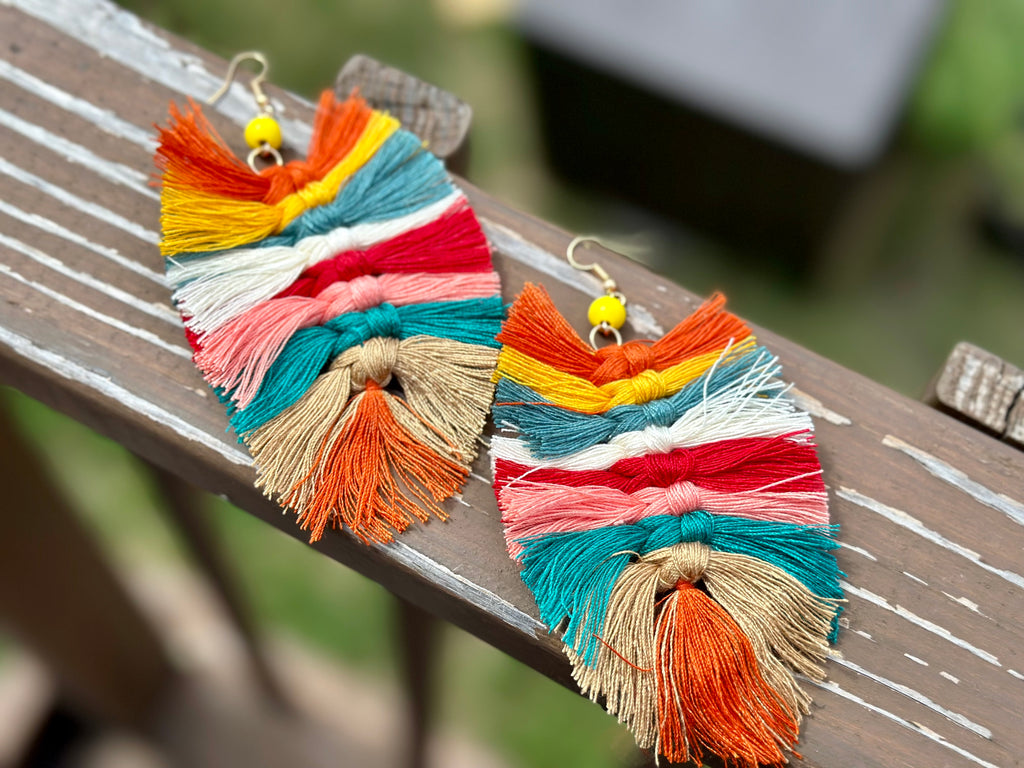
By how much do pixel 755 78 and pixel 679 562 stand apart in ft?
4.40

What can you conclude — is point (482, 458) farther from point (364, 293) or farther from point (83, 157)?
point (83, 157)

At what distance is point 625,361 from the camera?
2.15ft

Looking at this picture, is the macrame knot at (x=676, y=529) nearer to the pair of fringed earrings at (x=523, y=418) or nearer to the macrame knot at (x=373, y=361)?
the pair of fringed earrings at (x=523, y=418)

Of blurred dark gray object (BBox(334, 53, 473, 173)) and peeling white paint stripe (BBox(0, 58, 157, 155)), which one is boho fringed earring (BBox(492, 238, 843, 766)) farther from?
peeling white paint stripe (BBox(0, 58, 157, 155))

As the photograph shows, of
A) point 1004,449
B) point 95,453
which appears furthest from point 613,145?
point 1004,449

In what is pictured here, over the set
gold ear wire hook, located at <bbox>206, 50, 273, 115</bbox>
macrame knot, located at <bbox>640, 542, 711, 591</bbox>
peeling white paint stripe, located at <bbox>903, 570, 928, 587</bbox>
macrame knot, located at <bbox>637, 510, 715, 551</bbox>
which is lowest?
macrame knot, located at <bbox>640, 542, 711, 591</bbox>

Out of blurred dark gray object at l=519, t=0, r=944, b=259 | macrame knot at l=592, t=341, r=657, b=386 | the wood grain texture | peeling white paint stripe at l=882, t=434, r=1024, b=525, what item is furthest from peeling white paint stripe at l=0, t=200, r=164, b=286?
blurred dark gray object at l=519, t=0, r=944, b=259

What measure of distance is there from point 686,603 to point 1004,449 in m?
0.25

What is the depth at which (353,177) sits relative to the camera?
706 millimetres

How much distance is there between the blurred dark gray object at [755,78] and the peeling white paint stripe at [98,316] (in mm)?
1310

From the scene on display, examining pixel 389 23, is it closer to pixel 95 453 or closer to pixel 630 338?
pixel 95 453

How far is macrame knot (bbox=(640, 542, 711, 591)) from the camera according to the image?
600 mm

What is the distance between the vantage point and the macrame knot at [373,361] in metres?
0.65

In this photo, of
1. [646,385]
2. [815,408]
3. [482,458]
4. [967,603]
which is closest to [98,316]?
[482,458]
